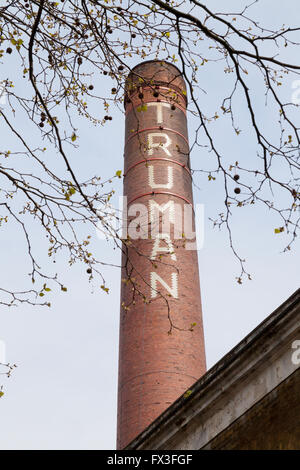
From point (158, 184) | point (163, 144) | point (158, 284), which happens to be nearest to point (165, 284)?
point (158, 284)

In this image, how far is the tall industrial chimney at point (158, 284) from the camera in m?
12.6

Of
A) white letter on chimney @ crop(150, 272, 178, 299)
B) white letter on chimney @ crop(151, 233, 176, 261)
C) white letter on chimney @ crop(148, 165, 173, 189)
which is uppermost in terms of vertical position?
white letter on chimney @ crop(148, 165, 173, 189)

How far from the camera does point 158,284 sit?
13742 millimetres

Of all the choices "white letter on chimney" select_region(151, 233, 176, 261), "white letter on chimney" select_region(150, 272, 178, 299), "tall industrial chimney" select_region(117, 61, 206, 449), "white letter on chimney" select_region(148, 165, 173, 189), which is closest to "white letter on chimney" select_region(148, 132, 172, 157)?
"tall industrial chimney" select_region(117, 61, 206, 449)

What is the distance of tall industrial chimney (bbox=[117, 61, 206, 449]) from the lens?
12586mm

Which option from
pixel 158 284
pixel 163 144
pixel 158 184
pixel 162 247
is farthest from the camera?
pixel 163 144

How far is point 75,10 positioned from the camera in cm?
487

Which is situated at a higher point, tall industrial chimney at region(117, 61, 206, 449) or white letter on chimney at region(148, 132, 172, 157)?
white letter on chimney at region(148, 132, 172, 157)

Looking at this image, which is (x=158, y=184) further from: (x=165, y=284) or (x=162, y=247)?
(x=165, y=284)

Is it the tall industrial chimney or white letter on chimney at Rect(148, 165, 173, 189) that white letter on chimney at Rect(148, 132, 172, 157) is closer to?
the tall industrial chimney
